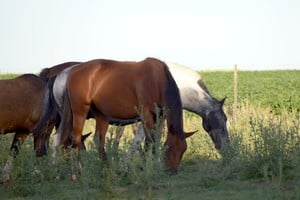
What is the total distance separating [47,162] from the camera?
6.85 m

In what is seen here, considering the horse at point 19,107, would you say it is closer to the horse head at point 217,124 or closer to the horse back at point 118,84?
the horse back at point 118,84

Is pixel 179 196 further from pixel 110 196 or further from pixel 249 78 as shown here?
pixel 249 78

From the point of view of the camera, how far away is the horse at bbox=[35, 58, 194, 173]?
8.43 meters

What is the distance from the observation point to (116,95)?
29.2 ft

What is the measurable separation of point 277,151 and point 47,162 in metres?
2.97

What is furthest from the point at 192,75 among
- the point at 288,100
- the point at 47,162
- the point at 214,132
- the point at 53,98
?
the point at 288,100

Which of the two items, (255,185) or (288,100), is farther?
(288,100)

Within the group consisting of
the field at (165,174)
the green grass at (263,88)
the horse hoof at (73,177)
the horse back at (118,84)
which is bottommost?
the green grass at (263,88)

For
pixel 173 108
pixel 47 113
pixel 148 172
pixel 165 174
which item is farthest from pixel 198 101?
pixel 148 172

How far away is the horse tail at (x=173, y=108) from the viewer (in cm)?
776

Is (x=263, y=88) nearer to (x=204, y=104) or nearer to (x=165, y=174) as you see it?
(x=204, y=104)

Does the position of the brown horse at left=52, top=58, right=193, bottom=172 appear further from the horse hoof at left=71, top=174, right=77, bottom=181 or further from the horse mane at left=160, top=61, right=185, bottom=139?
the horse hoof at left=71, top=174, right=77, bottom=181

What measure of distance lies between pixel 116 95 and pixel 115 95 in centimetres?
2

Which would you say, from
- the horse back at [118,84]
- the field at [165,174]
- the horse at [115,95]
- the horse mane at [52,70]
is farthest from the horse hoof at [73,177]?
the horse mane at [52,70]
